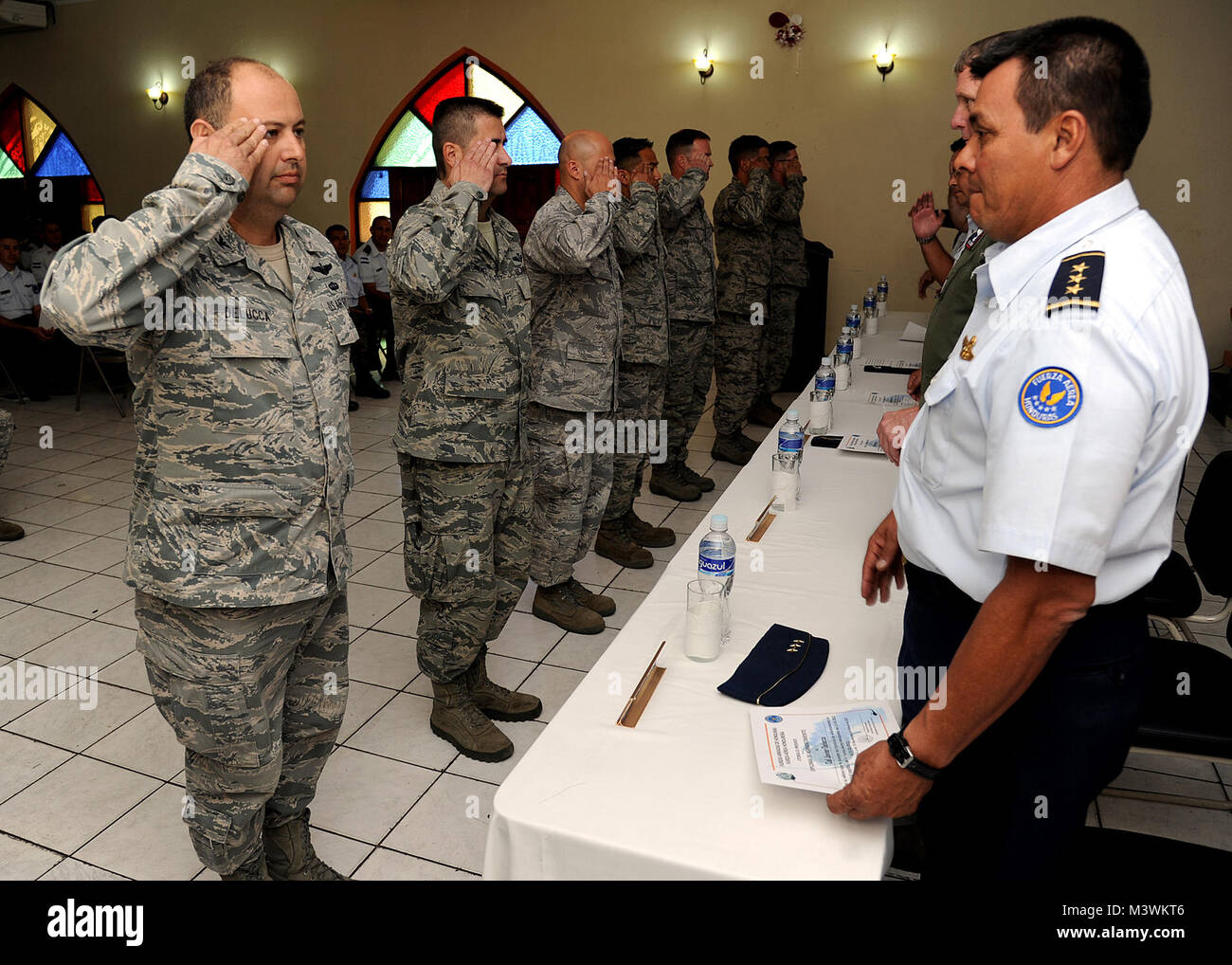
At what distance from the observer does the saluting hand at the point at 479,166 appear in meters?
2.31

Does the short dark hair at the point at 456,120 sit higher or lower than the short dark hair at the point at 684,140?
lower

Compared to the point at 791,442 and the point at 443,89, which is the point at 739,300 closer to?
the point at 791,442

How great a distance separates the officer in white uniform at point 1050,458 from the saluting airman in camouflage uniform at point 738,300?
12.9 ft

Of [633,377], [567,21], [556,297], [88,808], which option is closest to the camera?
[88,808]

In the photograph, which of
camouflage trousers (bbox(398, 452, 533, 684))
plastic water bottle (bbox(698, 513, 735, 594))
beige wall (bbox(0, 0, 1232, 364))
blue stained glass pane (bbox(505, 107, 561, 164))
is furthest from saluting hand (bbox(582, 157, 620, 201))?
blue stained glass pane (bbox(505, 107, 561, 164))

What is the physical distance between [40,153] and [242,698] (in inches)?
459

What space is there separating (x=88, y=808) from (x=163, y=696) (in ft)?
3.25

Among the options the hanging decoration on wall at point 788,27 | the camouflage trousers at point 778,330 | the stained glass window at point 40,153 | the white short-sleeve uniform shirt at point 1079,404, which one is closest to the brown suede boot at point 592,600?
the white short-sleeve uniform shirt at point 1079,404

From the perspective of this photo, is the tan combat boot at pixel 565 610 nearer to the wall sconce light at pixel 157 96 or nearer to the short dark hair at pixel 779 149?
the short dark hair at pixel 779 149

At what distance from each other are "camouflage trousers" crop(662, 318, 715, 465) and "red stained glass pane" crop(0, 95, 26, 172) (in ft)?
33.0
